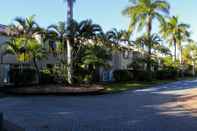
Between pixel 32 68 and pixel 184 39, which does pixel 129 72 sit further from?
pixel 184 39

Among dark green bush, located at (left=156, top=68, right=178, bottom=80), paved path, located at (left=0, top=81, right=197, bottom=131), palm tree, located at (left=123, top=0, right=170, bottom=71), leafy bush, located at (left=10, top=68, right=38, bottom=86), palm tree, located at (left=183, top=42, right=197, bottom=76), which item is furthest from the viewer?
palm tree, located at (left=183, top=42, right=197, bottom=76)

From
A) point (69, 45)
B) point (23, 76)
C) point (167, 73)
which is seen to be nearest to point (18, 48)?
point (23, 76)

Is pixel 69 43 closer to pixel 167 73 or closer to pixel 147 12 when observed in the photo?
pixel 147 12

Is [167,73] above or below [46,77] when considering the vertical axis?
above

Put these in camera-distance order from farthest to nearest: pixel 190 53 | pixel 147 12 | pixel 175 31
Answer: pixel 190 53, pixel 175 31, pixel 147 12

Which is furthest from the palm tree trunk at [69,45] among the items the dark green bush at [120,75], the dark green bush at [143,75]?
the dark green bush at [143,75]

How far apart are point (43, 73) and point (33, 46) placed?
12.5 ft

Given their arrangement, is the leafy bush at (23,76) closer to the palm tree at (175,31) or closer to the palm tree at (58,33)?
the palm tree at (58,33)

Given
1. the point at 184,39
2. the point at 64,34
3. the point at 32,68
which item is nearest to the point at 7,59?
the point at 32,68

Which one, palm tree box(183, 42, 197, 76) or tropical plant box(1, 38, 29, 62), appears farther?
palm tree box(183, 42, 197, 76)

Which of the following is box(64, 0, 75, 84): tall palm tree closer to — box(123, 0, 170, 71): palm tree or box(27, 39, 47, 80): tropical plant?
box(27, 39, 47, 80): tropical plant

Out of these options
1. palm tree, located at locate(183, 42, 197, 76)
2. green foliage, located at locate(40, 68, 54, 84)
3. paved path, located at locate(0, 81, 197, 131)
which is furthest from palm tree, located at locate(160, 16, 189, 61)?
paved path, located at locate(0, 81, 197, 131)

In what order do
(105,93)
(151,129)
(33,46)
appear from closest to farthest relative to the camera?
(151,129) < (105,93) < (33,46)

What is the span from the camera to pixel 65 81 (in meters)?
30.0
